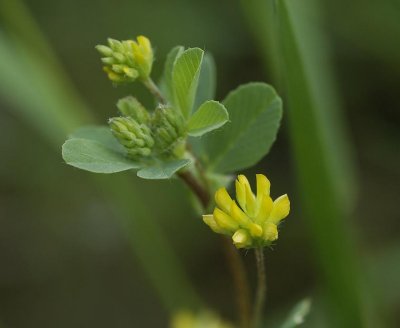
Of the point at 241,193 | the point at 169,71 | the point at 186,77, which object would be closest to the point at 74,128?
the point at 169,71

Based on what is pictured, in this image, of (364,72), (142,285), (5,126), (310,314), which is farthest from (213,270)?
(5,126)

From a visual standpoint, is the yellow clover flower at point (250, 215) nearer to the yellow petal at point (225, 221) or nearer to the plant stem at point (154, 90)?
the yellow petal at point (225, 221)

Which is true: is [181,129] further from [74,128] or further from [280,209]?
[74,128]

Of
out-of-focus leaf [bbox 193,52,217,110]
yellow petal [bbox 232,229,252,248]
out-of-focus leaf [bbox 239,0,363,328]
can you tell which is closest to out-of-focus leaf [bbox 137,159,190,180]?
yellow petal [bbox 232,229,252,248]

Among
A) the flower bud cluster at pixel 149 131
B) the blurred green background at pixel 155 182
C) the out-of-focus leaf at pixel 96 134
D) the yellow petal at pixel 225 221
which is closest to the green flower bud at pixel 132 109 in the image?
the flower bud cluster at pixel 149 131

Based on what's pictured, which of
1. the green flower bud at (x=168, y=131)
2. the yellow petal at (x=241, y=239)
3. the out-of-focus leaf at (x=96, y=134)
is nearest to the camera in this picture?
the yellow petal at (x=241, y=239)

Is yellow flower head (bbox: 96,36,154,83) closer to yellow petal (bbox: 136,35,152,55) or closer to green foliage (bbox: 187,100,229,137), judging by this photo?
yellow petal (bbox: 136,35,152,55)
